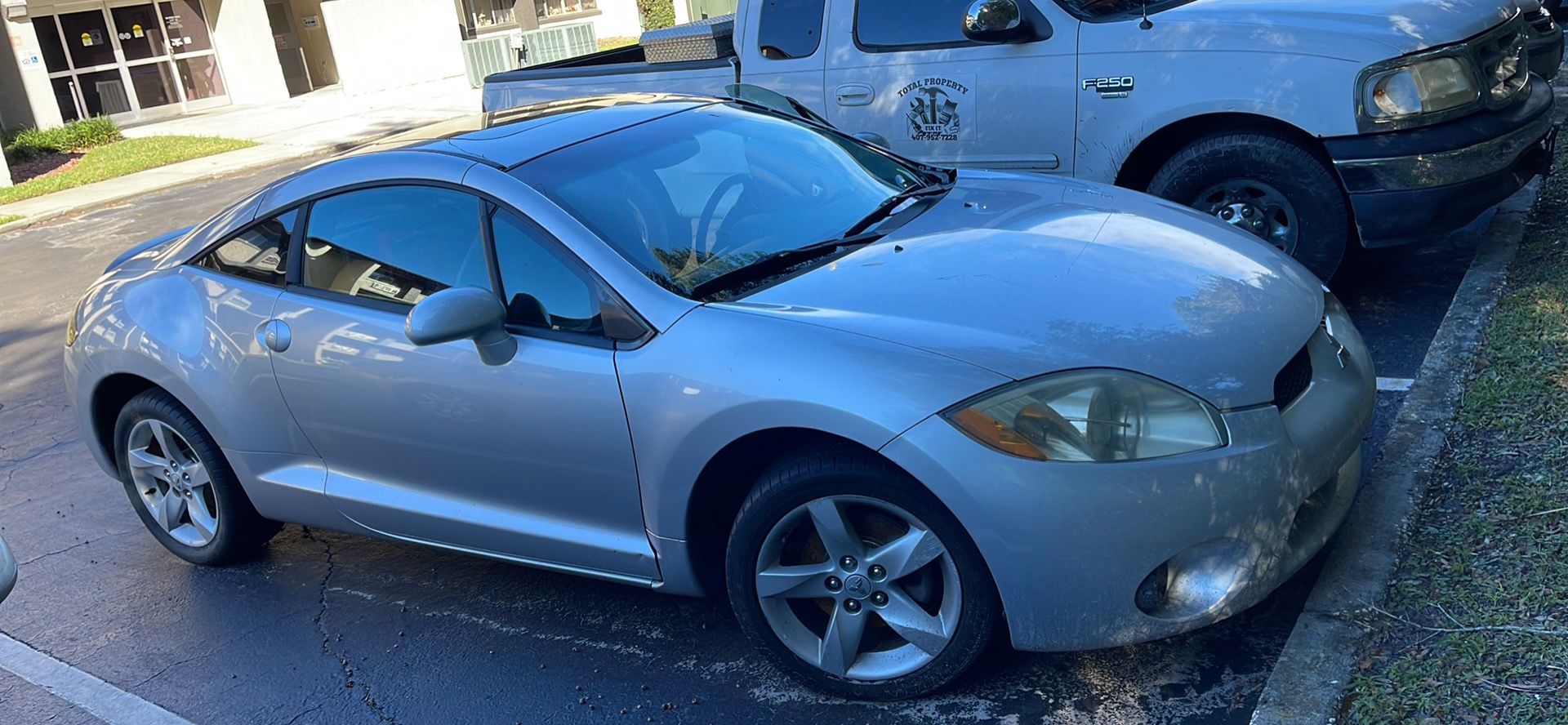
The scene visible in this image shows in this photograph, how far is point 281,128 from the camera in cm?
2147

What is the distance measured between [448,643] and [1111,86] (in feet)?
12.5

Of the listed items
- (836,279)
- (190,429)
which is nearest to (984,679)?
(836,279)

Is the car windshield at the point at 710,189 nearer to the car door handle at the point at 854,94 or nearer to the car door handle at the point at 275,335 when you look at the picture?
the car door handle at the point at 275,335

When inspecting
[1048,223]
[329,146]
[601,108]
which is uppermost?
[601,108]

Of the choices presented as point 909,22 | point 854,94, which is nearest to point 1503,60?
point 909,22

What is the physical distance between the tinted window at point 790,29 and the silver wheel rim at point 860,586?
396cm

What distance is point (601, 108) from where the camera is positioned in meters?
4.47

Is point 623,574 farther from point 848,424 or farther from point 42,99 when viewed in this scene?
point 42,99

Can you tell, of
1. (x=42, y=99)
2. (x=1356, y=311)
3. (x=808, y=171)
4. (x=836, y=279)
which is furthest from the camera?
(x=42, y=99)

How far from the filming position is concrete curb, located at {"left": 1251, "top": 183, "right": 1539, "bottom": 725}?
3012mm

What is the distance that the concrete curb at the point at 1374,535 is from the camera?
3.01m

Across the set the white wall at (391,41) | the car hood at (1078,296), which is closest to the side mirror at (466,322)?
the car hood at (1078,296)

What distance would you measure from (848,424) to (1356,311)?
11.7 feet

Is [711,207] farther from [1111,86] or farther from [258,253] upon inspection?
[1111,86]
